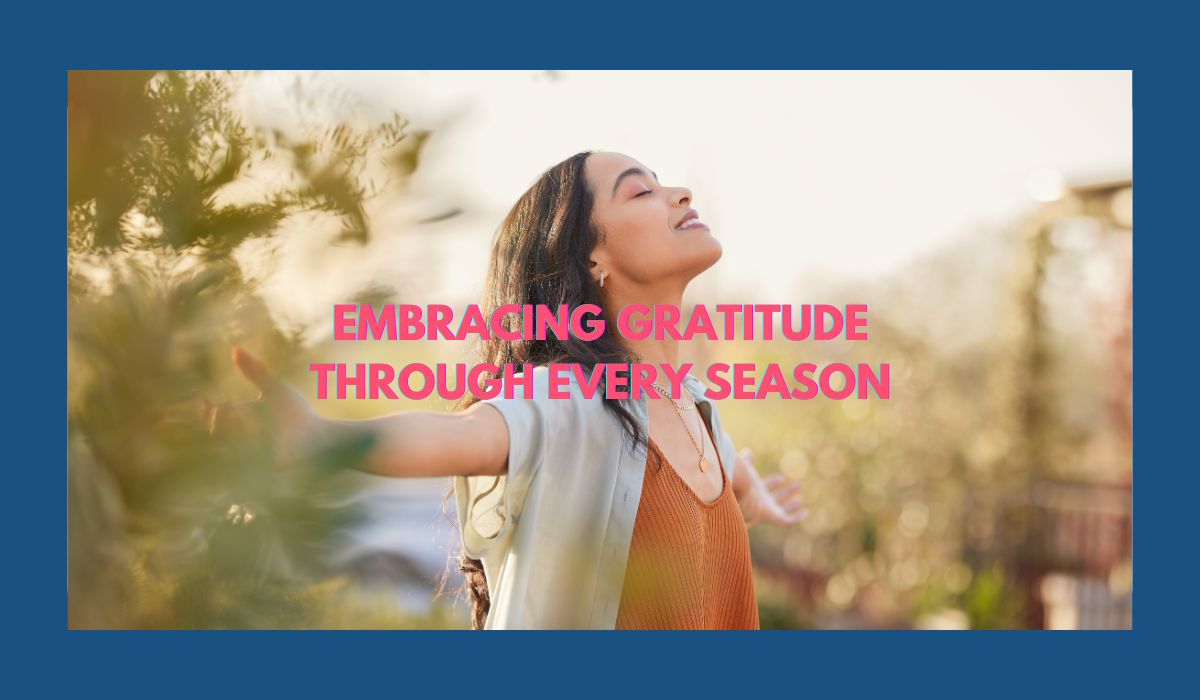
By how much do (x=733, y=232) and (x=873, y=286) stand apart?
2.81 m

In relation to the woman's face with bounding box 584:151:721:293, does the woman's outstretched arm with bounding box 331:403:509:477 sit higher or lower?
lower

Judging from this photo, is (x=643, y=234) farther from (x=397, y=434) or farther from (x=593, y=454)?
(x=397, y=434)

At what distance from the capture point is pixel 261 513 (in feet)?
3.26

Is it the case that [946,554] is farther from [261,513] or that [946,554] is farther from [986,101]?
[261,513]

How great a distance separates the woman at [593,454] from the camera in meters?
1.65

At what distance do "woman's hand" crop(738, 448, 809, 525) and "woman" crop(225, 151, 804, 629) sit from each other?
0.78ft

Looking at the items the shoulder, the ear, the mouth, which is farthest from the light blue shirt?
the mouth

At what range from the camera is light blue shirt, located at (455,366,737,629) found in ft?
5.55

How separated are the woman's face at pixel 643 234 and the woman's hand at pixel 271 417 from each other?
33.7 inches

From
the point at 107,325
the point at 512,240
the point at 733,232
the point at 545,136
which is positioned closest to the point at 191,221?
the point at 107,325

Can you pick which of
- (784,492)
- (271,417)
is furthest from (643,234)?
(271,417)

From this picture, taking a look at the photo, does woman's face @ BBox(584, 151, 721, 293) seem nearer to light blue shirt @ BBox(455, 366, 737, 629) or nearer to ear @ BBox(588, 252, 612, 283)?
ear @ BBox(588, 252, 612, 283)

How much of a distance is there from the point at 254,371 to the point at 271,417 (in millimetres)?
53

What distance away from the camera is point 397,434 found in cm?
139
